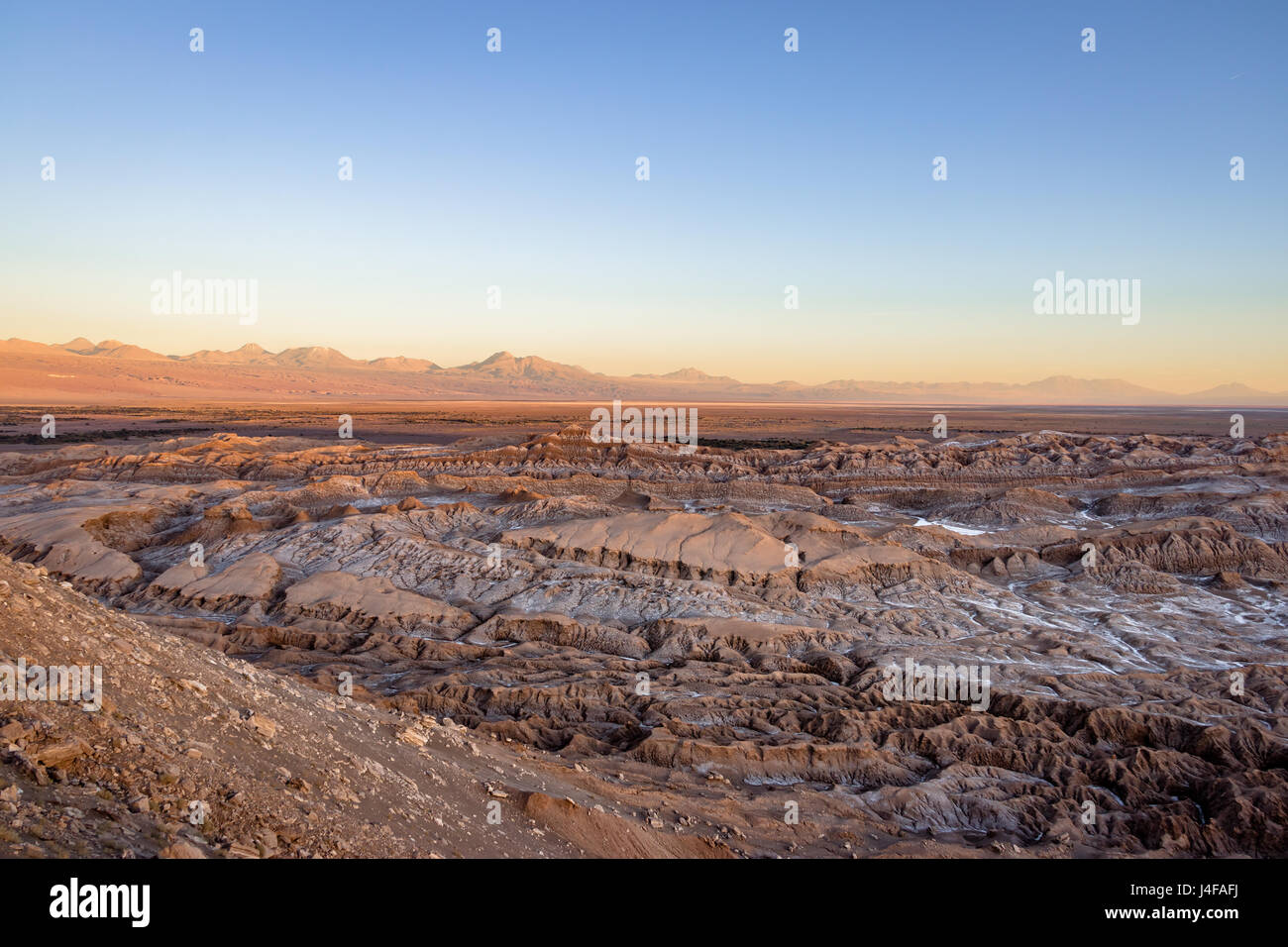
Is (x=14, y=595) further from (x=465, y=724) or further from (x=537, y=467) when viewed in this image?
(x=537, y=467)

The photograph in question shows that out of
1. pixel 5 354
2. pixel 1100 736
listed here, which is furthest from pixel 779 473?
pixel 5 354

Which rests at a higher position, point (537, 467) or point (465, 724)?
point (537, 467)

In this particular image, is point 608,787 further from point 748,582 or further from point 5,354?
point 5,354
